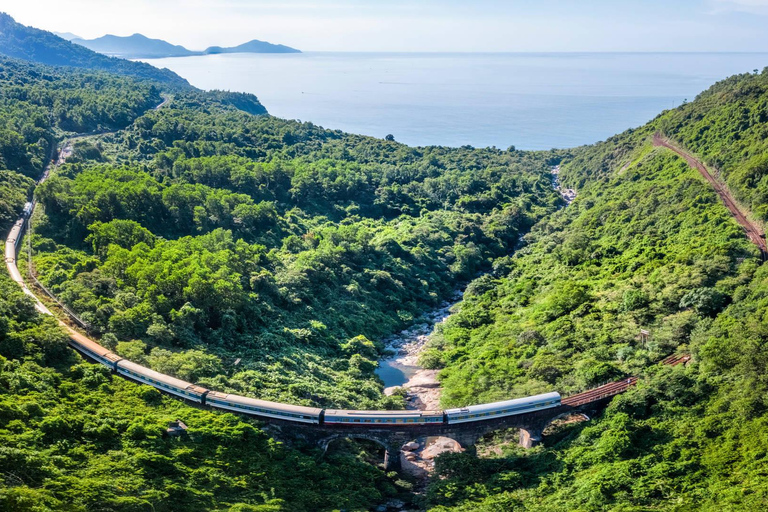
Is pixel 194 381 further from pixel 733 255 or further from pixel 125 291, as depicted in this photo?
pixel 733 255

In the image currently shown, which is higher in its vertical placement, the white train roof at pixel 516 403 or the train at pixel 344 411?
the white train roof at pixel 516 403

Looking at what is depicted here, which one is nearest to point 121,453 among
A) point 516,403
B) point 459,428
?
point 459,428

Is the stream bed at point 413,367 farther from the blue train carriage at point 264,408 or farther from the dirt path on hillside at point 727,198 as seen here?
the dirt path on hillside at point 727,198

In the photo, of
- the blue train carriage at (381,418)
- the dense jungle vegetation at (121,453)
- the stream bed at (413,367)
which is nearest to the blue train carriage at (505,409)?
the blue train carriage at (381,418)

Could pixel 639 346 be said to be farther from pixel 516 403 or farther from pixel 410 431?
pixel 410 431

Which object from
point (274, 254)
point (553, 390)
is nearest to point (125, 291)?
point (274, 254)

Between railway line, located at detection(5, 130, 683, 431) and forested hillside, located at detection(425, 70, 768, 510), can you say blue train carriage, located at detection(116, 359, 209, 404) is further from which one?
forested hillside, located at detection(425, 70, 768, 510)
